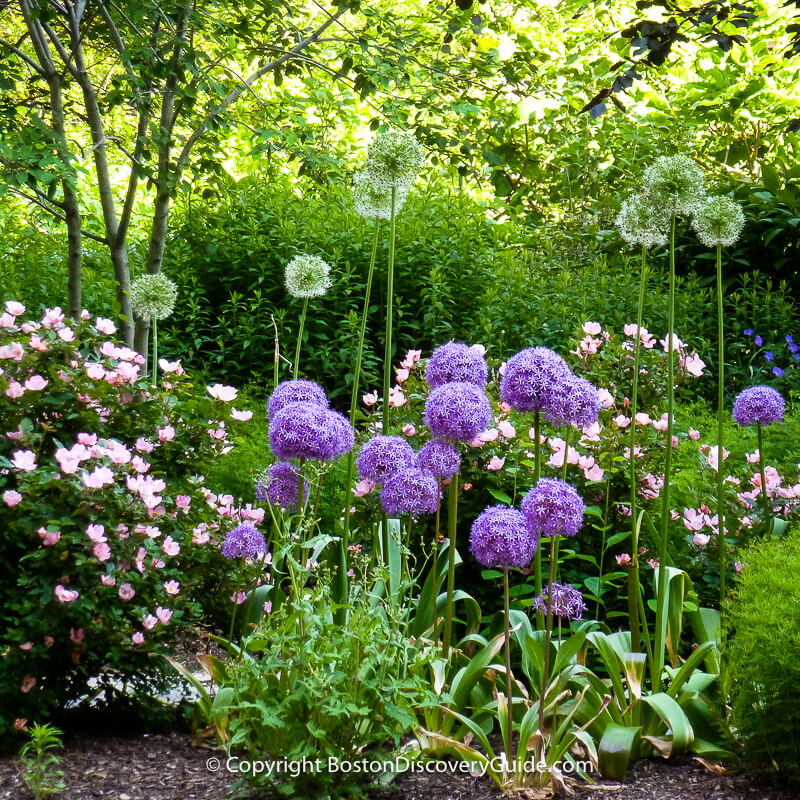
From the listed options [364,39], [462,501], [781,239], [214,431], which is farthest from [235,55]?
[781,239]

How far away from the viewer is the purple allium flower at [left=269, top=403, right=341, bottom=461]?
2.45 metres

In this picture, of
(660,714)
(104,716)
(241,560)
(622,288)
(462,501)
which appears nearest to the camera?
(660,714)

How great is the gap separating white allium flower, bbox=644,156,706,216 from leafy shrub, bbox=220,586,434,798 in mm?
1471

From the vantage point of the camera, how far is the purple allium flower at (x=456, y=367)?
2662 millimetres

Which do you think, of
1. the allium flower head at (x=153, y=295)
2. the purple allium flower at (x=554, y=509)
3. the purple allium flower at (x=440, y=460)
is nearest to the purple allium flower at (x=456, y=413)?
the purple allium flower at (x=440, y=460)

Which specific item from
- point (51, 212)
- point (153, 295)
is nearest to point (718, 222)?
point (153, 295)

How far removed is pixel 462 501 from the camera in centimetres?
362

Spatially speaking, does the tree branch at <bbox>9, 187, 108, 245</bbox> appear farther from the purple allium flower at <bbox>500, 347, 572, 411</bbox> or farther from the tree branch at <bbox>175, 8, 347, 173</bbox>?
the purple allium flower at <bbox>500, 347, 572, 411</bbox>

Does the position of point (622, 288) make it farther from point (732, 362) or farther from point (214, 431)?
point (214, 431)

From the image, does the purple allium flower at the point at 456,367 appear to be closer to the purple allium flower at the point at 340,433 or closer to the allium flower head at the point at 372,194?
the purple allium flower at the point at 340,433

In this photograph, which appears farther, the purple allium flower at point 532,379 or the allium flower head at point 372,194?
the allium flower head at point 372,194

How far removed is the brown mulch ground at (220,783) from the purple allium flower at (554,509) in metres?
0.79

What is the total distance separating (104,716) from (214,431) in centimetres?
110

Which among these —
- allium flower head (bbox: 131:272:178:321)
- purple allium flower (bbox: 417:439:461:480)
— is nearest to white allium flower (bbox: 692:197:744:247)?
purple allium flower (bbox: 417:439:461:480)
